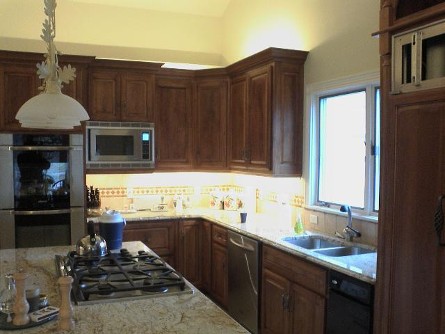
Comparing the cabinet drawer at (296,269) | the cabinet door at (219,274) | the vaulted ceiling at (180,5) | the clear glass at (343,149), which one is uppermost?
the vaulted ceiling at (180,5)

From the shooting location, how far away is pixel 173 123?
5.10 metres

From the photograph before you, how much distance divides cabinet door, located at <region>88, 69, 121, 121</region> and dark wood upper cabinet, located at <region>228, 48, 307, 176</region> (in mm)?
1382

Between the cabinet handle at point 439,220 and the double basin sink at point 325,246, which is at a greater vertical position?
the cabinet handle at point 439,220

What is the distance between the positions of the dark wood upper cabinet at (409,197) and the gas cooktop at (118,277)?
1.00 m

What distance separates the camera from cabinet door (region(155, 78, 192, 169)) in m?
5.04

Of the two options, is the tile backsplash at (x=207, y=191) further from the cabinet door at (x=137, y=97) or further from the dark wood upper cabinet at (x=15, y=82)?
the dark wood upper cabinet at (x=15, y=82)

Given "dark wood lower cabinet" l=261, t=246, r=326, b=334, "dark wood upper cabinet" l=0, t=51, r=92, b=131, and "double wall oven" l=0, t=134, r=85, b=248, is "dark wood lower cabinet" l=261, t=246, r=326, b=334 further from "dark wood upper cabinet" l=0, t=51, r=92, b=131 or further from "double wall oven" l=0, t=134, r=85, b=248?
"dark wood upper cabinet" l=0, t=51, r=92, b=131

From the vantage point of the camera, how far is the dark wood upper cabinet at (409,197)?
207cm

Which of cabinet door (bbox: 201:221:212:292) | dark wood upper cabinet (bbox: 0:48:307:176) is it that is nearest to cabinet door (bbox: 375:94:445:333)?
dark wood upper cabinet (bbox: 0:48:307:176)

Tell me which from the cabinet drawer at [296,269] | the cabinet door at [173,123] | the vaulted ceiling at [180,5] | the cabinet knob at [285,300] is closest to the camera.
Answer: the cabinet drawer at [296,269]

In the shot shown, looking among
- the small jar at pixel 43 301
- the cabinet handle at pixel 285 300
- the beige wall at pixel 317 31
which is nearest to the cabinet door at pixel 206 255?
the cabinet handle at pixel 285 300

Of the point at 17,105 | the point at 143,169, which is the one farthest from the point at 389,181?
the point at 17,105

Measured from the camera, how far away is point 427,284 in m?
2.12

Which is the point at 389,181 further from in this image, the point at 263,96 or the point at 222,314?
the point at 263,96
